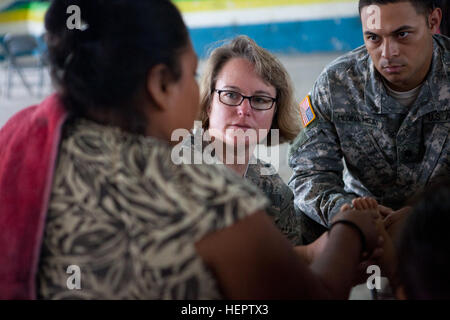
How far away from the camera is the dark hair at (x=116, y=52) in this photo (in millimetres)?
888

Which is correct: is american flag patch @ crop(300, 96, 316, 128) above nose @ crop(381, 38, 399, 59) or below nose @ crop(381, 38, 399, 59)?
below

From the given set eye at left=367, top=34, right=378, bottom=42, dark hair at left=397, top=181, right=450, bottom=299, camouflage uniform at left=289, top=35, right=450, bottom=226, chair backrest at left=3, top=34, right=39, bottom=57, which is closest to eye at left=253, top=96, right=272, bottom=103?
camouflage uniform at left=289, top=35, right=450, bottom=226

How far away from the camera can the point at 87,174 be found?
0.88m

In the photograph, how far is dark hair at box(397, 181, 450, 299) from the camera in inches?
31.5

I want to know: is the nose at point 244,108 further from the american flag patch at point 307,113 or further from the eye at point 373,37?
the eye at point 373,37

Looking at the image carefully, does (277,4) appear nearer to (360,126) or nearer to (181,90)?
(360,126)

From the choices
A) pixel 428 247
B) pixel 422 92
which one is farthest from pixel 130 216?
pixel 422 92

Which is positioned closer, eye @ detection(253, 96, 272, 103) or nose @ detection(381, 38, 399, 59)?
eye @ detection(253, 96, 272, 103)

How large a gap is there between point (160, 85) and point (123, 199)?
0.74ft

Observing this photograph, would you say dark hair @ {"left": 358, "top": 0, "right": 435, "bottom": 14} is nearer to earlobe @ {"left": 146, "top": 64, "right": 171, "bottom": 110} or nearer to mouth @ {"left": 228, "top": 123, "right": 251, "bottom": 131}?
mouth @ {"left": 228, "top": 123, "right": 251, "bottom": 131}

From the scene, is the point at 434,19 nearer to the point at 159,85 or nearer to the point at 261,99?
the point at 261,99

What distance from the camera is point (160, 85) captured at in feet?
3.05

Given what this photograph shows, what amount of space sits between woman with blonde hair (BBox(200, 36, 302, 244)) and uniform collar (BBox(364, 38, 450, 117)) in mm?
406

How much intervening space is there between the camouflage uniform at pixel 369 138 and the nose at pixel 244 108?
409 millimetres
